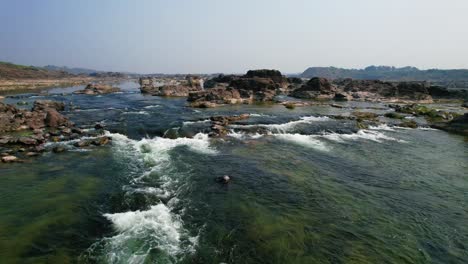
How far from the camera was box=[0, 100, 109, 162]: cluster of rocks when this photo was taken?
24.6 metres

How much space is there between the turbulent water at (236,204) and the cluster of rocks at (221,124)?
2842mm

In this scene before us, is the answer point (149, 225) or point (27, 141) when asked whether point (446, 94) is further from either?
point (27, 141)

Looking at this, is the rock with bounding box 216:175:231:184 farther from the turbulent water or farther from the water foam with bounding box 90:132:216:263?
the water foam with bounding box 90:132:216:263

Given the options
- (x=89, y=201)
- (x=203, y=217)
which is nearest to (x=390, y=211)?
(x=203, y=217)

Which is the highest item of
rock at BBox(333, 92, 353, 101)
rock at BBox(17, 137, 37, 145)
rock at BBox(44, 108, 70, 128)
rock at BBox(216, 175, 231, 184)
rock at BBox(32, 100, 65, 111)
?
rock at BBox(333, 92, 353, 101)

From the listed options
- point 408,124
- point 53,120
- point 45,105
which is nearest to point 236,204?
point 53,120

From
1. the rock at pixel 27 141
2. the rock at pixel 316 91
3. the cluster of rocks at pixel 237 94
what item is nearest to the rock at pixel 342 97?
the rock at pixel 316 91

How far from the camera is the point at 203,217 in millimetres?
14508

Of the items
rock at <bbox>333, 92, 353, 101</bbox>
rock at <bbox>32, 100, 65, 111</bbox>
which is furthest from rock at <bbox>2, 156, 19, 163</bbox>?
rock at <bbox>333, 92, 353, 101</bbox>

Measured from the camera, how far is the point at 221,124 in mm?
36469

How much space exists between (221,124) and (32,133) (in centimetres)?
2149

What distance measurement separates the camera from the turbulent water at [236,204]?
11945mm

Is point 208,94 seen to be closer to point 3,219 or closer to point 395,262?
point 3,219

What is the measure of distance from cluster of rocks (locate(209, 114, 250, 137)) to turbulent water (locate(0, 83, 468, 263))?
112 inches
